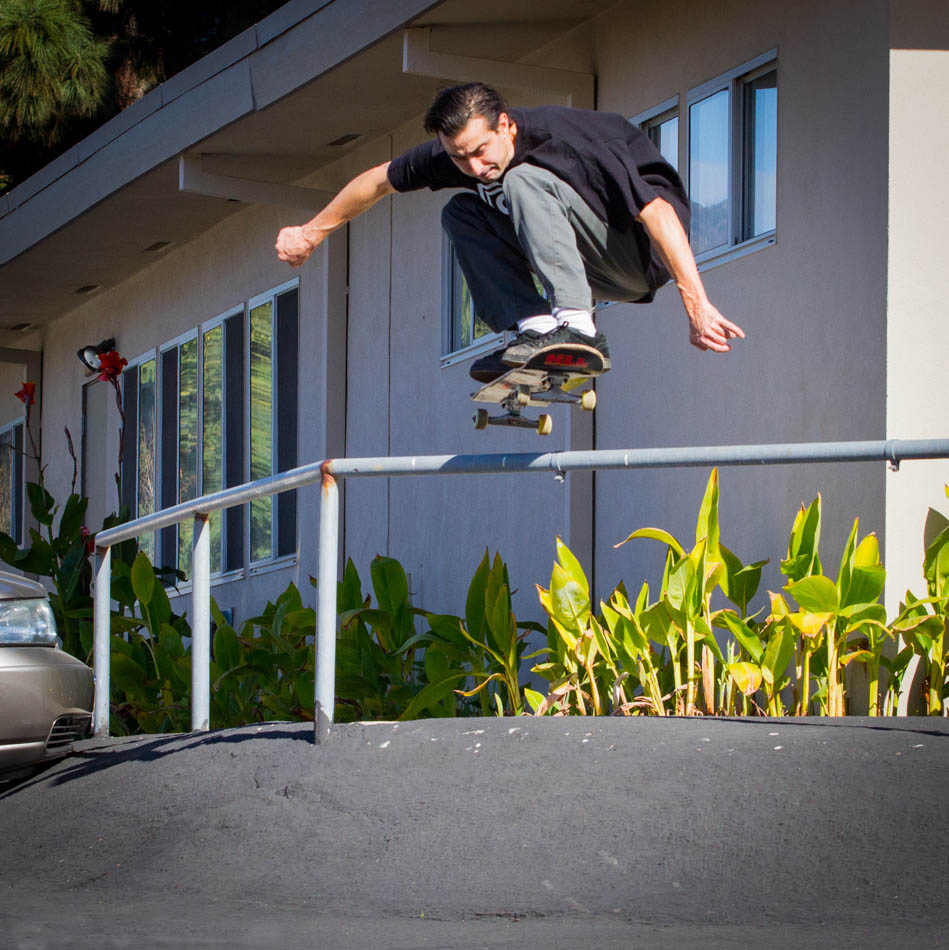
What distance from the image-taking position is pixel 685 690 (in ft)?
21.3

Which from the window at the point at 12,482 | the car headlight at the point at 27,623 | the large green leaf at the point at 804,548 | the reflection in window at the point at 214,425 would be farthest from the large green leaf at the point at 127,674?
the window at the point at 12,482

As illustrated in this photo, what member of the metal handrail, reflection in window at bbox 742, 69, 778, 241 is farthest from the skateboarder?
reflection in window at bbox 742, 69, 778, 241

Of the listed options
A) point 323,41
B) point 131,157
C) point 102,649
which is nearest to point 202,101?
point 131,157

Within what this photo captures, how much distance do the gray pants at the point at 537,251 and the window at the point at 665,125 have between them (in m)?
3.33

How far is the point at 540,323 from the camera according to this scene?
17.6 feet

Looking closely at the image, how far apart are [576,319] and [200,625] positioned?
2114 millimetres

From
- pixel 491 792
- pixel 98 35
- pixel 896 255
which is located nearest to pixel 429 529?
pixel 896 255

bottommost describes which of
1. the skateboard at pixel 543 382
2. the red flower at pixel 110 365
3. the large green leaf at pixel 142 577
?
the large green leaf at pixel 142 577

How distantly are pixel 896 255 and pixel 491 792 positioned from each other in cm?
361

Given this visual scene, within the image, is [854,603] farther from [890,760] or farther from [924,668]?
[890,760]

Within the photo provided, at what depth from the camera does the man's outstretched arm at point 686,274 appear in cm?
500

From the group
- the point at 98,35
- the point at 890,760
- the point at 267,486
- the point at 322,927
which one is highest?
the point at 98,35

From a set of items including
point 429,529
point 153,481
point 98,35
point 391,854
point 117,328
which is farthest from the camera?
point 98,35

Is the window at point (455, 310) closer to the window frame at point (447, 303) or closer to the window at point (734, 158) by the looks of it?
the window frame at point (447, 303)
